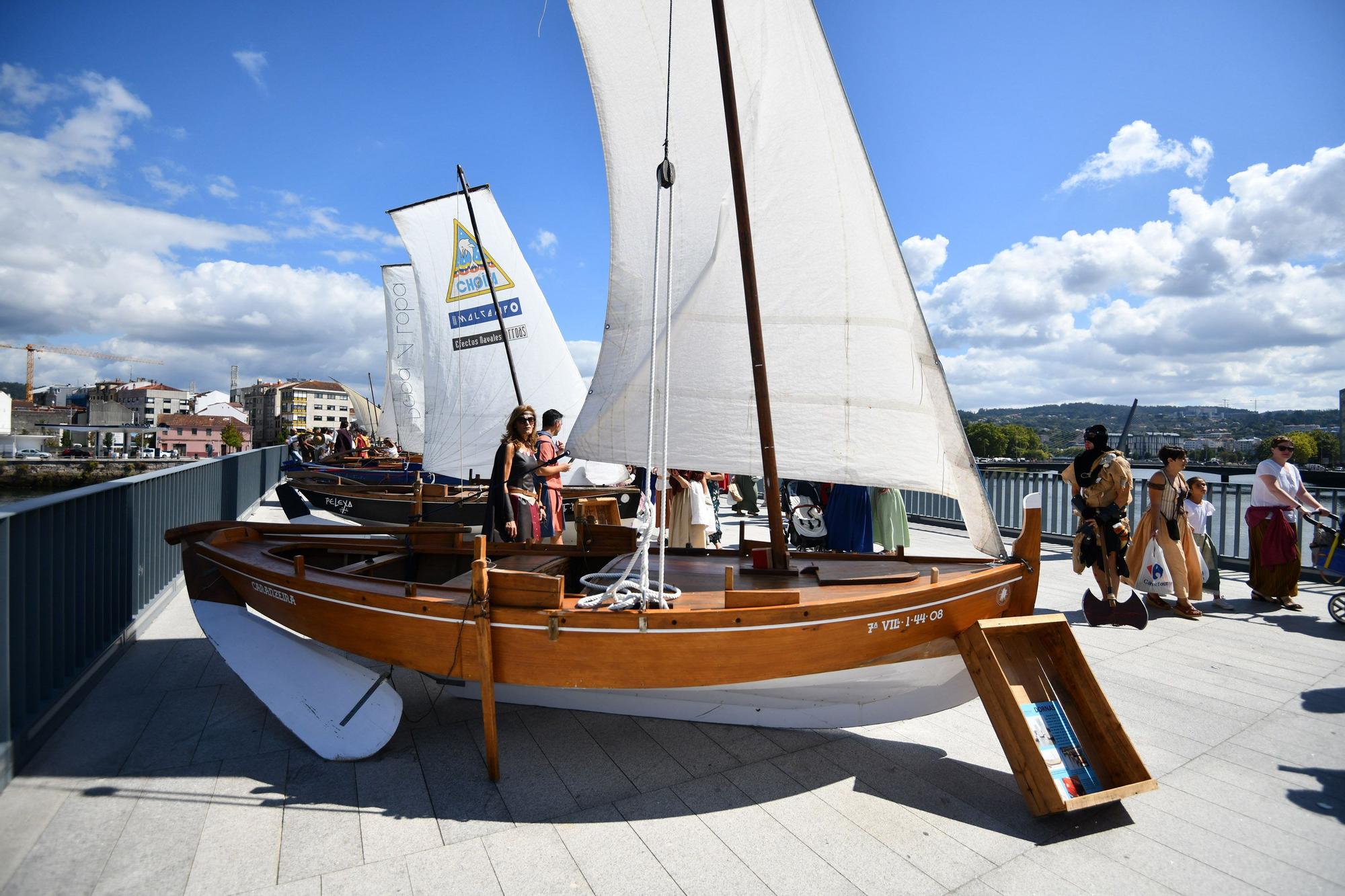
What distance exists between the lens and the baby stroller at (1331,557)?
5355 millimetres

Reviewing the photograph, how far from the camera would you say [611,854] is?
7.64 ft

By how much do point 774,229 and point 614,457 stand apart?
5.62 feet

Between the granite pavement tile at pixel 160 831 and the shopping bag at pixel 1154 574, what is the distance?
6968 millimetres

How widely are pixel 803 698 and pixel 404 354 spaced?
16.9 m

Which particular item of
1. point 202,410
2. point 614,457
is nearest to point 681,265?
point 614,457

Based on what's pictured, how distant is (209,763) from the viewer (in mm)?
2945

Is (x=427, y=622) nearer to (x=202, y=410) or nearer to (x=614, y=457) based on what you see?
(x=614, y=457)

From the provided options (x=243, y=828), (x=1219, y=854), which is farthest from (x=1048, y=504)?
(x=243, y=828)

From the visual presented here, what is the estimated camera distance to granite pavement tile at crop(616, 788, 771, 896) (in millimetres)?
2174

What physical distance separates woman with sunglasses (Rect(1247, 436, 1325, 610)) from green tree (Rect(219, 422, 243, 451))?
342ft

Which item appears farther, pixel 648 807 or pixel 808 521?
pixel 808 521

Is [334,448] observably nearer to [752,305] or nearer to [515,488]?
[515,488]

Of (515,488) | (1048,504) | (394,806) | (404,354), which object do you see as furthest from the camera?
(404,354)

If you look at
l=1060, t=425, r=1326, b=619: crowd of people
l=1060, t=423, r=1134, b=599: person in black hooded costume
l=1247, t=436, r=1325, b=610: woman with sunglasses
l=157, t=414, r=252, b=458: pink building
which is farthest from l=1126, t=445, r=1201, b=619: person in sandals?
l=157, t=414, r=252, b=458: pink building
